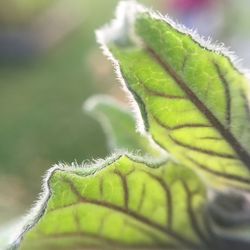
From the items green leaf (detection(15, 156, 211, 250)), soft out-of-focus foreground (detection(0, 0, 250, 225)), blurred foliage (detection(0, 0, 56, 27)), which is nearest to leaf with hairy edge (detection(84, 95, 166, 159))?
green leaf (detection(15, 156, 211, 250))

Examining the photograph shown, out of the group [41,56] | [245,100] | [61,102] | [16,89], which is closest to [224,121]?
[245,100]

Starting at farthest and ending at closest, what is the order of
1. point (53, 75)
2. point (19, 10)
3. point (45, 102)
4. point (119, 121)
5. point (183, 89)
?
point (19, 10) < point (53, 75) < point (45, 102) < point (119, 121) < point (183, 89)

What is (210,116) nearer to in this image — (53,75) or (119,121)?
(119,121)

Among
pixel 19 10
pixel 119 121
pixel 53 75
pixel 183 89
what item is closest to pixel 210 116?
pixel 183 89

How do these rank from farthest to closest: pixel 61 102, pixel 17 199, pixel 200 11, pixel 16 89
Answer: pixel 16 89, pixel 61 102, pixel 200 11, pixel 17 199

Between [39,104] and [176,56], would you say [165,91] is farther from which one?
[39,104]

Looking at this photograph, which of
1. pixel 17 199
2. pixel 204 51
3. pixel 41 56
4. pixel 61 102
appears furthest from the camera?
pixel 41 56

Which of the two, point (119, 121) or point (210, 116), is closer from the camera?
point (210, 116)
